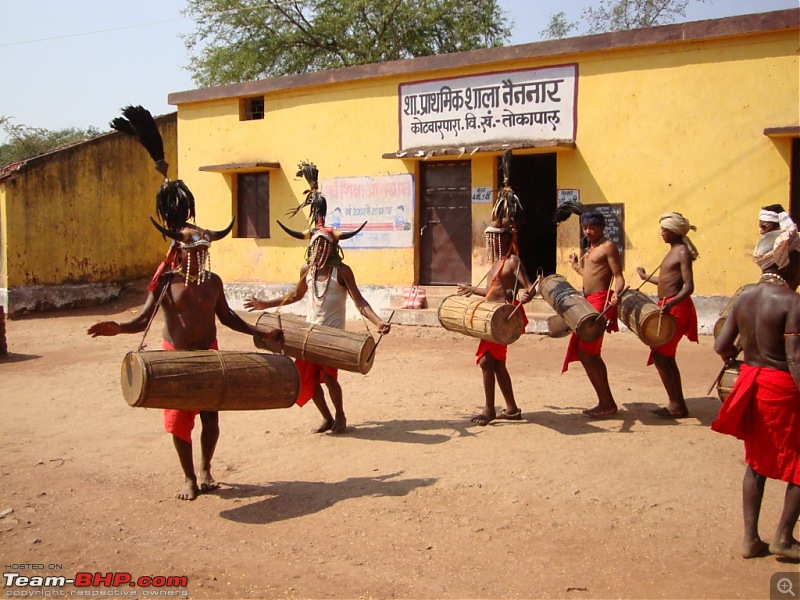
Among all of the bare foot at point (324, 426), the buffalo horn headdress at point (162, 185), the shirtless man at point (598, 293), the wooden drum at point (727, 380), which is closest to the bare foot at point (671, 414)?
the shirtless man at point (598, 293)

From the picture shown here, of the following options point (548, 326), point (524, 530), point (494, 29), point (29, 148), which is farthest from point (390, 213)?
point (29, 148)

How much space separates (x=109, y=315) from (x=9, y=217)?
8.77ft

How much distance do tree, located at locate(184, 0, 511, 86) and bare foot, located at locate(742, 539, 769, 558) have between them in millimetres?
20732

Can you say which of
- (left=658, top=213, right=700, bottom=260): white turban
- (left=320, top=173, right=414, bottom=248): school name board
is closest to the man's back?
(left=658, top=213, right=700, bottom=260): white turban

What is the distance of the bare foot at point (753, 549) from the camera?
382 centimetres

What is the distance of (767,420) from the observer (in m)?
3.77

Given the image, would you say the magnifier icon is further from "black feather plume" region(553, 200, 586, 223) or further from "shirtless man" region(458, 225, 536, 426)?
"black feather plume" region(553, 200, 586, 223)

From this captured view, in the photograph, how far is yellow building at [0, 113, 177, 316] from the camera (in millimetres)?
15766

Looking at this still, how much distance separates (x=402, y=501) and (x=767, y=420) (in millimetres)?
2130

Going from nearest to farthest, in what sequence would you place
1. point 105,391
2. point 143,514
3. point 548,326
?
point 143,514, point 105,391, point 548,326

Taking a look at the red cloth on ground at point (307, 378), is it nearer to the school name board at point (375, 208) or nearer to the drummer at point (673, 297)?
the drummer at point (673, 297)

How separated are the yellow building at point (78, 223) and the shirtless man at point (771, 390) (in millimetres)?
14900

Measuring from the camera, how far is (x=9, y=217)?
15.6 metres

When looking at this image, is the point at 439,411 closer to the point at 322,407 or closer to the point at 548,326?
the point at 322,407
